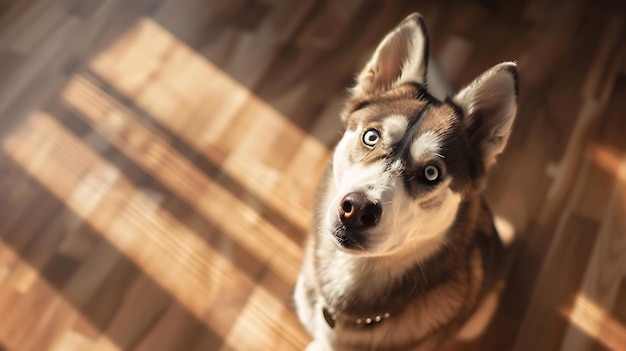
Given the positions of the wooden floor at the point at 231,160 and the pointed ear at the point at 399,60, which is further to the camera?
the wooden floor at the point at 231,160

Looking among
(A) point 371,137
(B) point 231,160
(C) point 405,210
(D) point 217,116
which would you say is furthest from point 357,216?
(D) point 217,116

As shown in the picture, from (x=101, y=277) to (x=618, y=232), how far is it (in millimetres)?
1982

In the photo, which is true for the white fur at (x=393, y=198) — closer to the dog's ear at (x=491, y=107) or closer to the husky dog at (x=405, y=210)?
the husky dog at (x=405, y=210)

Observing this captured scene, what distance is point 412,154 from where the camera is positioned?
1.37m

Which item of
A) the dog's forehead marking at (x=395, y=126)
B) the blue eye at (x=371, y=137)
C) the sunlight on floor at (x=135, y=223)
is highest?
the dog's forehead marking at (x=395, y=126)

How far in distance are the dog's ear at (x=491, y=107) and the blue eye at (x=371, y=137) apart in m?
0.22

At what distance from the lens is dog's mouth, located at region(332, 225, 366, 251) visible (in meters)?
1.35

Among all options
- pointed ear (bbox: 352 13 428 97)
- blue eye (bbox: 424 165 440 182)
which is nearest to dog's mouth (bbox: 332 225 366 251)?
blue eye (bbox: 424 165 440 182)

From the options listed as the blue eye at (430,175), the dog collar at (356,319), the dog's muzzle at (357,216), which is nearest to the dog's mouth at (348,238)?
the dog's muzzle at (357,216)

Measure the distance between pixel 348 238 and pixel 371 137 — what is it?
256 millimetres

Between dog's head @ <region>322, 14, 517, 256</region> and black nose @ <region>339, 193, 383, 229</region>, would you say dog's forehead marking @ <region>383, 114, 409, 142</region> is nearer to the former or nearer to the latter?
dog's head @ <region>322, 14, 517, 256</region>

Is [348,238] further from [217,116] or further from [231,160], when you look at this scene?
[217,116]

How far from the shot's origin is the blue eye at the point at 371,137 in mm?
1421

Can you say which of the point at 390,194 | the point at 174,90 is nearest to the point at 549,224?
the point at 390,194
